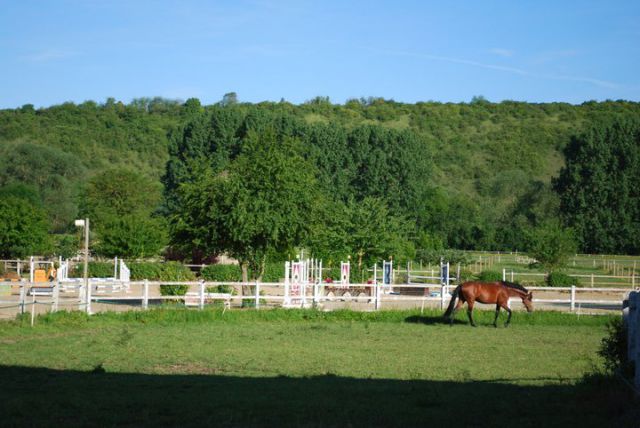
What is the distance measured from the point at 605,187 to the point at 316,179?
4465 centimetres

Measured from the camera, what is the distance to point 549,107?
6575 inches

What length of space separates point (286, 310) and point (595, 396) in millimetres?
15261

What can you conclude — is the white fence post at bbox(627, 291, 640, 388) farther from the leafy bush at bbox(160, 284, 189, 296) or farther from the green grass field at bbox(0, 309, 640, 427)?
the leafy bush at bbox(160, 284, 189, 296)

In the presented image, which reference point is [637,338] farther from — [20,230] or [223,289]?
[20,230]

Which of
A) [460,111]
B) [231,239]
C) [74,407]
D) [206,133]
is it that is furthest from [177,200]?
[460,111]

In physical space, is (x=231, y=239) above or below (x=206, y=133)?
below

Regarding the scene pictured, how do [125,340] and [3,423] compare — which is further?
[125,340]

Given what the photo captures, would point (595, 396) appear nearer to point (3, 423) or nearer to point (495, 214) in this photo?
point (3, 423)

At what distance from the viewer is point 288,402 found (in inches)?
384

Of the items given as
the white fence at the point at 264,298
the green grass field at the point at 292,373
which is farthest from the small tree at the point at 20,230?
the green grass field at the point at 292,373

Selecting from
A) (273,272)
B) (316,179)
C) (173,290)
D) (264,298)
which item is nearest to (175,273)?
(173,290)

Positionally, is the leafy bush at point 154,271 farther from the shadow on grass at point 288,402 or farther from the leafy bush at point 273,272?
the shadow on grass at point 288,402

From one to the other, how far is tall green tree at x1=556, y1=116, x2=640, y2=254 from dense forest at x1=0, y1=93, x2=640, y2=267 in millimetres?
128

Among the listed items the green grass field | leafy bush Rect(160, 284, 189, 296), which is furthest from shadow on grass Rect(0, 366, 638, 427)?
leafy bush Rect(160, 284, 189, 296)
